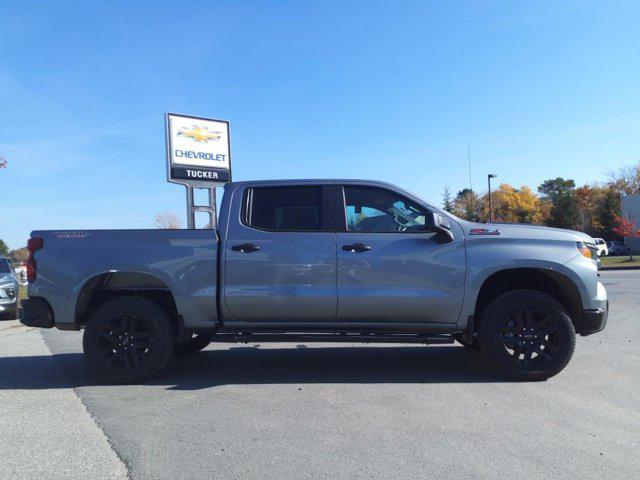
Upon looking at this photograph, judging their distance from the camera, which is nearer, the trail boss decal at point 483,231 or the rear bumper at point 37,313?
the trail boss decal at point 483,231

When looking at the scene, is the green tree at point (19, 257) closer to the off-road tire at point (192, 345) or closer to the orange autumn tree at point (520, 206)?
the off-road tire at point (192, 345)

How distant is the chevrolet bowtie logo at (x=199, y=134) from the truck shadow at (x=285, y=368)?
15.1m

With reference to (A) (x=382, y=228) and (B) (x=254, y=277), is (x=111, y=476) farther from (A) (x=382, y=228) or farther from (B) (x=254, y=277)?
(A) (x=382, y=228)

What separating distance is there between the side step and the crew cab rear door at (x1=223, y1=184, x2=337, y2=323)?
167 millimetres

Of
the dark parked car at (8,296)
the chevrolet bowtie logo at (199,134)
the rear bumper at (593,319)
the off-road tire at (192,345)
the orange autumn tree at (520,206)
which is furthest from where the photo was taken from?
the orange autumn tree at (520,206)

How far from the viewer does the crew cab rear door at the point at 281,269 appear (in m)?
5.76

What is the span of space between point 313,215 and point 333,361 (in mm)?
2106

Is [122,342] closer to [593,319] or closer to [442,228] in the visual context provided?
[442,228]

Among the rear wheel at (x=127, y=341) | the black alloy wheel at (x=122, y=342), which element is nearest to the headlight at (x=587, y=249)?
the rear wheel at (x=127, y=341)

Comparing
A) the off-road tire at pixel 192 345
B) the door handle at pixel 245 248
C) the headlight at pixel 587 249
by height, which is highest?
the door handle at pixel 245 248

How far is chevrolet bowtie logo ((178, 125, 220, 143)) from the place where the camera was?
21766 mm

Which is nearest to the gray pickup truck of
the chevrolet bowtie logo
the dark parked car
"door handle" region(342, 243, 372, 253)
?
"door handle" region(342, 243, 372, 253)

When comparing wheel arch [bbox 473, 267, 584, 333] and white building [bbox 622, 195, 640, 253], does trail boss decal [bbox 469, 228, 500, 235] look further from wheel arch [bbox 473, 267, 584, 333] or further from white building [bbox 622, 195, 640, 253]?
→ white building [bbox 622, 195, 640, 253]

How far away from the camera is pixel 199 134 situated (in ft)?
72.7
